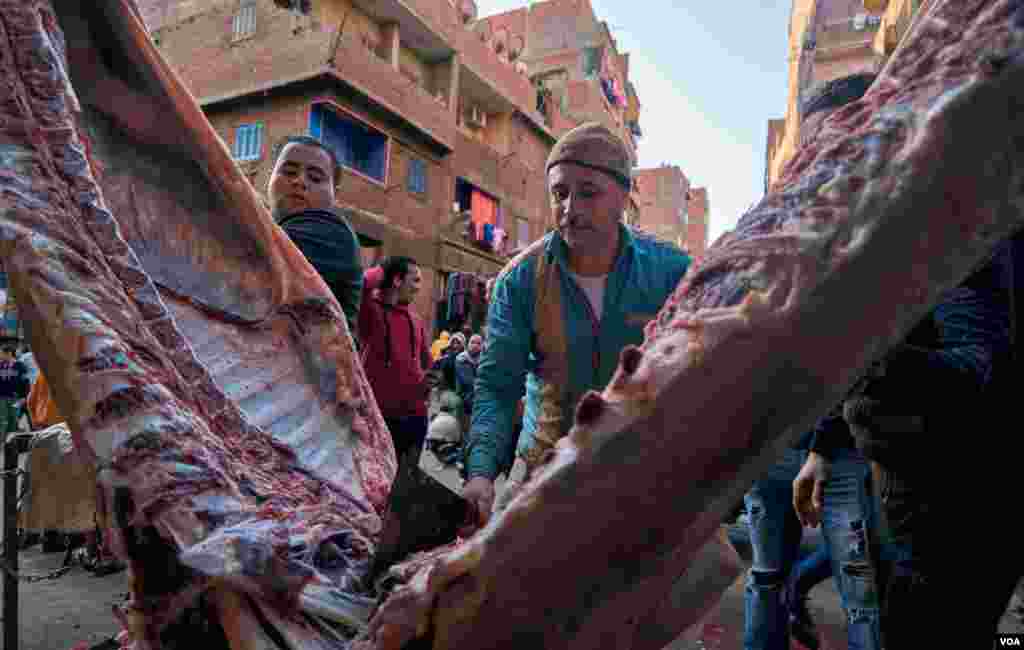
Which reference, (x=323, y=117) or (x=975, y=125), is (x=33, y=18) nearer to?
(x=975, y=125)

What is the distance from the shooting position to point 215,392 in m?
1.30

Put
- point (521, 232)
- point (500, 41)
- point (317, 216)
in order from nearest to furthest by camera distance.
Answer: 1. point (317, 216)
2. point (500, 41)
3. point (521, 232)

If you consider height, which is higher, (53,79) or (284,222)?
(53,79)

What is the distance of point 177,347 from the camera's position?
129cm

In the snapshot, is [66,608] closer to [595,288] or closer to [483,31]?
[595,288]

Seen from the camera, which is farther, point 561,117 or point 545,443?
point 561,117

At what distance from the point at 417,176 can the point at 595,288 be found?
1583 cm

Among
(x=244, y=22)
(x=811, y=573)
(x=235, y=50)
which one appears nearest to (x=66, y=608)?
(x=811, y=573)

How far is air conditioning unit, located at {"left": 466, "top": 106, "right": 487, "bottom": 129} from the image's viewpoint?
69.5ft

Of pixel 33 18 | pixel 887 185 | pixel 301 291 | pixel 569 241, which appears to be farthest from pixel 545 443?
pixel 33 18

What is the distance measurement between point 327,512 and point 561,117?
26244mm

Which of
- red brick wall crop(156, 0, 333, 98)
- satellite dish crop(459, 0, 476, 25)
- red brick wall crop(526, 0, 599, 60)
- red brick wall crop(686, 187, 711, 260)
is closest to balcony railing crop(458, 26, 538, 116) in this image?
satellite dish crop(459, 0, 476, 25)

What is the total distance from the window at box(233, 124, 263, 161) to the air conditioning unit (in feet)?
27.1

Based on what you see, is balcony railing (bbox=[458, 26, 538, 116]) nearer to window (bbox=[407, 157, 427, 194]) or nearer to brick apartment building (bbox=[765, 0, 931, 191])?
window (bbox=[407, 157, 427, 194])
